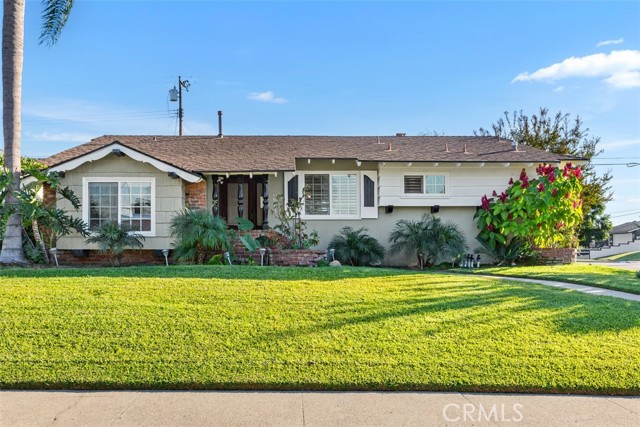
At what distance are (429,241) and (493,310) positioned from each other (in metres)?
6.23

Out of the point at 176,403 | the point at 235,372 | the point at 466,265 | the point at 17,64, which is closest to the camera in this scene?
the point at 176,403

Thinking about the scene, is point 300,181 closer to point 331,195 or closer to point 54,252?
point 331,195

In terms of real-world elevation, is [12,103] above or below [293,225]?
above

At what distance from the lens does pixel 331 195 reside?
14.1m

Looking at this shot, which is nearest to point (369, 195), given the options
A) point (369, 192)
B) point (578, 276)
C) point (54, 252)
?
point (369, 192)

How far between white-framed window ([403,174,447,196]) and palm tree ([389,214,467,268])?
3.07ft

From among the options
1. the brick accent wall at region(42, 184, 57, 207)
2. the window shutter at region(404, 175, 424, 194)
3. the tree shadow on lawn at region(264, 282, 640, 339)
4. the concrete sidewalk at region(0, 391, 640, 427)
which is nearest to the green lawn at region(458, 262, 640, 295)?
the tree shadow on lawn at region(264, 282, 640, 339)

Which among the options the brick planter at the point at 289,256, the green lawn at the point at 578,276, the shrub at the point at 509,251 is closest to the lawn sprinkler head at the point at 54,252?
the brick planter at the point at 289,256

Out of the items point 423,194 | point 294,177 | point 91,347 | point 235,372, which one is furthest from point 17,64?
point 423,194

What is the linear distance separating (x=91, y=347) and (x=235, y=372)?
1.78 metres

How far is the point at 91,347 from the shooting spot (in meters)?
4.99

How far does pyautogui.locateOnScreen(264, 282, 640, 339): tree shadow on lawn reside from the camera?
5.95 metres

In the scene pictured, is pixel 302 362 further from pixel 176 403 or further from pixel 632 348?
pixel 632 348

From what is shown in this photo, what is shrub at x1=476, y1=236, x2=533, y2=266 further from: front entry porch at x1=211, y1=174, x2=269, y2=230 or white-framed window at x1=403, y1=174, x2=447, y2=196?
front entry porch at x1=211, y1=174, x2=269, y2=230
